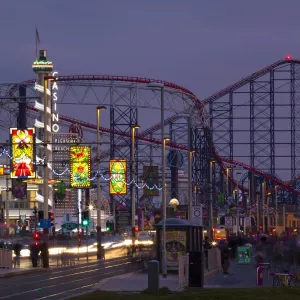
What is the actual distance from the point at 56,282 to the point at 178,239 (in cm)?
547

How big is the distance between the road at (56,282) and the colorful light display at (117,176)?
8321mm

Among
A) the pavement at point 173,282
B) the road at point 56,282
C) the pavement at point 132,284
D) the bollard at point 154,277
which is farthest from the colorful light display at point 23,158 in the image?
the bollard at point 154,277

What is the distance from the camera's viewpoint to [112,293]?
26.6 m

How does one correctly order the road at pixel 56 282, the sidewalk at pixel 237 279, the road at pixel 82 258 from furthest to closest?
the road at pixel 82 258
the sidewalk at pixel 237 279
the road at pixel 56 282

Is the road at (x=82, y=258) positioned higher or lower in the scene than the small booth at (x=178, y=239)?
lower

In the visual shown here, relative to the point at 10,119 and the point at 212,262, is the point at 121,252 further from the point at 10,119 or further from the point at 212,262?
the point at 212,262

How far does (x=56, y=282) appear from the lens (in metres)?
35.0

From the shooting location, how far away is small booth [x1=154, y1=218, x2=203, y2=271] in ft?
123

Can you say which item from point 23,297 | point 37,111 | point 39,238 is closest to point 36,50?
point 37,111

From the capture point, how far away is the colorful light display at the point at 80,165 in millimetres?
50094

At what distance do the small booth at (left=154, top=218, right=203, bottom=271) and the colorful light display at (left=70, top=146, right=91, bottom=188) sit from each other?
41.7 ft

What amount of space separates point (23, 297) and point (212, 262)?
44.1ft

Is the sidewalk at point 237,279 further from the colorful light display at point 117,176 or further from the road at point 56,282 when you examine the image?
the colorful light display at point 117,176

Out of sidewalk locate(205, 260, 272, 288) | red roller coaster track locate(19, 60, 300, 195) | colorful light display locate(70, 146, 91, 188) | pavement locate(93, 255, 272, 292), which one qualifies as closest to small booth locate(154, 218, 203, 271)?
pavement locate(93, 255, 272, 292)
